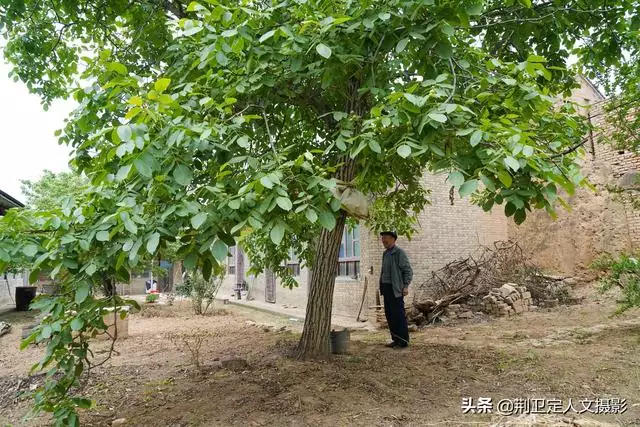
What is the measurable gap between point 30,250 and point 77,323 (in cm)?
61

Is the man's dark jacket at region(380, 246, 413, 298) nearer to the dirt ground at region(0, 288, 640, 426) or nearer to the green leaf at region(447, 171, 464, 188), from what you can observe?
the dirt ground at region(0, 288, 640, 426)

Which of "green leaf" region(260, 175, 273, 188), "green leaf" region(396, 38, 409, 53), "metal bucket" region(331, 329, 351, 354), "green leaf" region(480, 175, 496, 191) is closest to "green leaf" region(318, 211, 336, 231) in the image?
"green leaf" region(260, 175, 273, 188)

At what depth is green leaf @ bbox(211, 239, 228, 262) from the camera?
263cm

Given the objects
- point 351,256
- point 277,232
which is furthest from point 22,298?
point 277,232

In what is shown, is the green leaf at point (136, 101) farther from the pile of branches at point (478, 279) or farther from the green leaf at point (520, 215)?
the pile of branches at point (478, 279)

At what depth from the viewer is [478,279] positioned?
1041cm

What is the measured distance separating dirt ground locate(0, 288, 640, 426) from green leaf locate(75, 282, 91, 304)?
1.45 metres

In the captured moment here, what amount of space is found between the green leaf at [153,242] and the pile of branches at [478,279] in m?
7.47

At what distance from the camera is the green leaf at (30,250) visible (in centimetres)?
291

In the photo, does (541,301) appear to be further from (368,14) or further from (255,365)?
(368,14)

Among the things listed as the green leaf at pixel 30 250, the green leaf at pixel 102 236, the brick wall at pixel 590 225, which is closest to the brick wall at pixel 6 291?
the green leaf at pixel 30 250

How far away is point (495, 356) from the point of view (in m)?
5.84

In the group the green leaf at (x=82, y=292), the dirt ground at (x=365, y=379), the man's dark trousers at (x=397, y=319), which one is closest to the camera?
the green leaf at (x=82, y=292)

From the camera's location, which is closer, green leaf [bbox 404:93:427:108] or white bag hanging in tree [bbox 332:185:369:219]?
green leaf [bbox 404:93:427:108]
